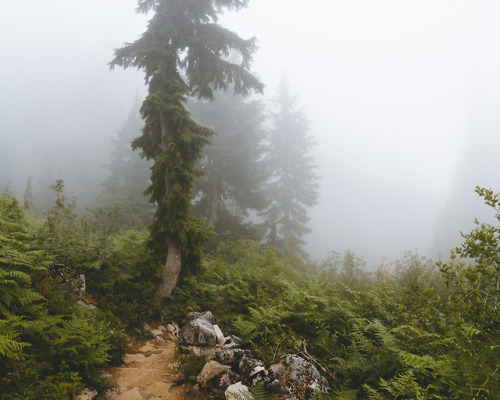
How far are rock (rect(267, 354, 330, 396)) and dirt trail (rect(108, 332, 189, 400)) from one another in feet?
5.31

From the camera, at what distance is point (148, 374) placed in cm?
450

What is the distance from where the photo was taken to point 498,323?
8.99 ft

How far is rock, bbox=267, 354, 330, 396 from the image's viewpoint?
124 inches

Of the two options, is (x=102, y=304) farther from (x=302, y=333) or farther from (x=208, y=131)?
(x=208, y=131)

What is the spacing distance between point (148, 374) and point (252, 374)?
2278mm

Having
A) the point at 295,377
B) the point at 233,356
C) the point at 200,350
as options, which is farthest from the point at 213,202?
the point at 295,377

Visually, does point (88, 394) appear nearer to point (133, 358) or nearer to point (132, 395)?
point (132, 395)

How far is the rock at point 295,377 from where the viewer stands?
10.3ft

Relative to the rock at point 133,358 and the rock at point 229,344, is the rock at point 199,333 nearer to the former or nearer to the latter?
the rock at point 229,344

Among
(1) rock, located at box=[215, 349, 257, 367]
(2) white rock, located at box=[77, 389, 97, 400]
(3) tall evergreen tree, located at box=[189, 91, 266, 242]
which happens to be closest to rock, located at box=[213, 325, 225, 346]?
(1) rock, located at box=[215, 349, 257, 367]

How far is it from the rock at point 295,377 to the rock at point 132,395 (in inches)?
83.2

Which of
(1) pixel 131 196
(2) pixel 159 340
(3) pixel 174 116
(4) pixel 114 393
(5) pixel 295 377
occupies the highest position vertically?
(1) pixel 131 196

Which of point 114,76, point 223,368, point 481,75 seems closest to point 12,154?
point 114,76

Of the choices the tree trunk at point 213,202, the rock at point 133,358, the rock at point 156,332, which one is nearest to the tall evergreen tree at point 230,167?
the tree trunk at point 213,202
